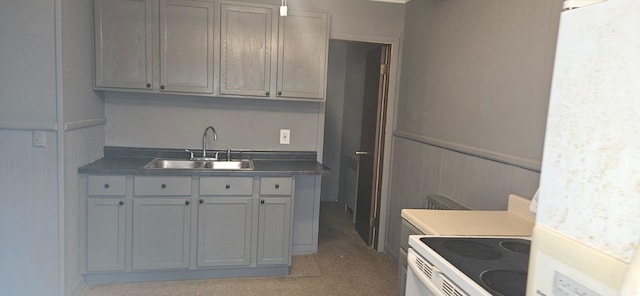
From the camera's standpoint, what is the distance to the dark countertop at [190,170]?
8.79 ft

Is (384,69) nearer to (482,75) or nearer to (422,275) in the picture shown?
(482,75)

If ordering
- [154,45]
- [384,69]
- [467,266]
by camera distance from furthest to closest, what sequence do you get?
[384,69]
[154,45]
[467,266]

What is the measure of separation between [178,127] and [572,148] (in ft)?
9.89

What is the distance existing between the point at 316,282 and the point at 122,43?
2.26 meters

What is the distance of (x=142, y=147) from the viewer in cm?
321

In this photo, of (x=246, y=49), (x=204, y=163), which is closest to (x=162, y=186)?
(x=204, y=163)

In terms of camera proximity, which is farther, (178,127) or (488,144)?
(178,127)

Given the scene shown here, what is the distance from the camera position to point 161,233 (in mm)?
2783

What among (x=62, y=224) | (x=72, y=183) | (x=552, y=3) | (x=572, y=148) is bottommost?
(x=62, y=224)

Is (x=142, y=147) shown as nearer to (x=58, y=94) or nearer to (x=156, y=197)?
(x=156, y=197)

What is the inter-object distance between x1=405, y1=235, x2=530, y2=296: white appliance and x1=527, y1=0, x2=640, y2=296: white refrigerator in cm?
31

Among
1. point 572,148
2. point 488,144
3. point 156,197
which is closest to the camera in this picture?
point 572,148

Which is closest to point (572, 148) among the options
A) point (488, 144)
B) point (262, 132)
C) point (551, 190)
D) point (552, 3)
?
point (551, 190)

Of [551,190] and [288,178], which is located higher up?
[551,190]
